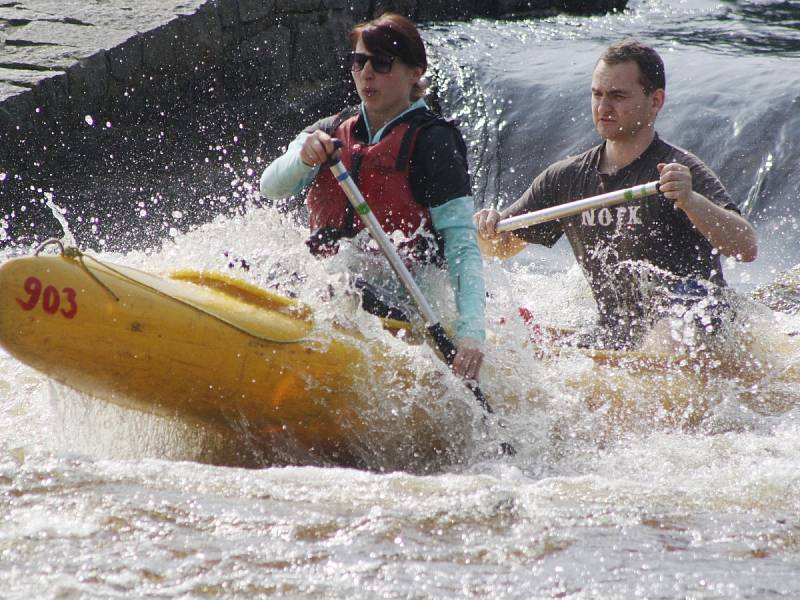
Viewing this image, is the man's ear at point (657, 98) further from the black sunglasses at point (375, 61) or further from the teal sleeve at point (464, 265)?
the black sunglasses at point (375, 61)

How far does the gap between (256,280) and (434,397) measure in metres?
0.78

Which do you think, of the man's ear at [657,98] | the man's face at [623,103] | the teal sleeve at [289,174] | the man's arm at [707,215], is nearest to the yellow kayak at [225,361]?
the teal sleeve at [289,174]

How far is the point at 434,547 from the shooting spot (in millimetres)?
2818

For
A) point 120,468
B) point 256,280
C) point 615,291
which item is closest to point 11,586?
point 120,468

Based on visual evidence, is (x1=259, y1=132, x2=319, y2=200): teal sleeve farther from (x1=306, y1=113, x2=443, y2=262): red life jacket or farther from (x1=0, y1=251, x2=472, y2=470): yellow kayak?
(x1=0, y1=251, x2=472, y2=470): yellow kayak

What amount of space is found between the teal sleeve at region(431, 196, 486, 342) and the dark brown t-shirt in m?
1.04

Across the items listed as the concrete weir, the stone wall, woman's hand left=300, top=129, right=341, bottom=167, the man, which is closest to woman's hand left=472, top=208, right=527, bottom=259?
the man

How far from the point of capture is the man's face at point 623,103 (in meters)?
4.40

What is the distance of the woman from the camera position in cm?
360

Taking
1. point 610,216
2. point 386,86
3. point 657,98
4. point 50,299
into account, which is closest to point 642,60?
point 657,98

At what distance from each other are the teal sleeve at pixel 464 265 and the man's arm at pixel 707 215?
2.84ft

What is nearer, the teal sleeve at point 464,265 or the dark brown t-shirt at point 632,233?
the teal sleeve at point 464,265

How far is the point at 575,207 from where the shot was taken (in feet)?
14.2

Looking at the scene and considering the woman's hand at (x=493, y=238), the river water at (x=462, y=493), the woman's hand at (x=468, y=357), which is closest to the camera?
the river water at (x=462, y=493)
